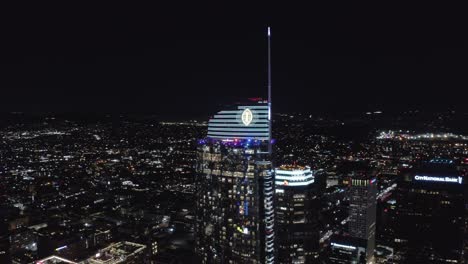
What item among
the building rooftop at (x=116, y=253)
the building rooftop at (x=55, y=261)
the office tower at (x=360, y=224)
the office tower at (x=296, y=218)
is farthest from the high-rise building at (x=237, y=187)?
the office tower at (x=360, y=224)

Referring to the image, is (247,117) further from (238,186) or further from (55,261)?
(55,261)

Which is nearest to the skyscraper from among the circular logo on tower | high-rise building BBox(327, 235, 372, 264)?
the circular logo on tower

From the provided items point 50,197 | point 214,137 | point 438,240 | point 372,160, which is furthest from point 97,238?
point 372,160

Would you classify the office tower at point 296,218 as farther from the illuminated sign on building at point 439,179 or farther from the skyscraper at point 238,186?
the skyscraper at point 238,186

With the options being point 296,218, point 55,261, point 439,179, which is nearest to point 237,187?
point 296,218

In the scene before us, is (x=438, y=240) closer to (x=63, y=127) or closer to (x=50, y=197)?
(x=50, y=197)

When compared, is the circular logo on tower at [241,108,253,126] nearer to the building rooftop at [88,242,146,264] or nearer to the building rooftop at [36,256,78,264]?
the building rooftop at [88,242,146,264]
